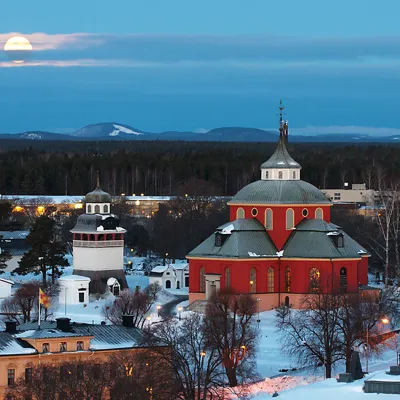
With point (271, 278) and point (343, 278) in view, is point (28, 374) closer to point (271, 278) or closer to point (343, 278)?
point (271, 278)

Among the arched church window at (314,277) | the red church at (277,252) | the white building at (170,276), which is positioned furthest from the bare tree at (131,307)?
the white building at (170,276)

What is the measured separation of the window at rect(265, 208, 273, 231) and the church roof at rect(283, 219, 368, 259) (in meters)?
1.33

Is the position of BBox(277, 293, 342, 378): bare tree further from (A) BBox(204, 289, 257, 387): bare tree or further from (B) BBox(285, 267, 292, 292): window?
(B) BBox(285, 267, 292, 292): window

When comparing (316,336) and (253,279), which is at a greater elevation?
(253,279)

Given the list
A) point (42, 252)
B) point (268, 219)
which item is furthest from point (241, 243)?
point (42, 252)

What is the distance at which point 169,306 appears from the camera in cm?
10500

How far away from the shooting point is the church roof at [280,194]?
4225 inches

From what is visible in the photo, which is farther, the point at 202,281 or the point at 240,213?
A: the point at 240,213

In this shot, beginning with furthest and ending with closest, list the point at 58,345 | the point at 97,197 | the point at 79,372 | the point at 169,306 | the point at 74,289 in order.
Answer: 1. the point at 97,197
2. the point at 74,289
3. the point at 169,306
4. the point at 58,345
5. the point at 79,372

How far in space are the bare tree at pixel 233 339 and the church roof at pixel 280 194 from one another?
62.8ft

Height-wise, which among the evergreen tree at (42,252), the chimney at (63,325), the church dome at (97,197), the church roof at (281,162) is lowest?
the chimney at (63,325)

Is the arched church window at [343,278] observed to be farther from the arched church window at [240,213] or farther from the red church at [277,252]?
the arched church window at [240,213]

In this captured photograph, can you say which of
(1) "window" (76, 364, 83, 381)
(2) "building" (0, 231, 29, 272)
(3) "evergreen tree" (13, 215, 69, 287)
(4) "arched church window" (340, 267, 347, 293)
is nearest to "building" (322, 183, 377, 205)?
(2) "building" (0, 231, 29, 272)

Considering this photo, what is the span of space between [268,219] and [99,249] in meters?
11.4
